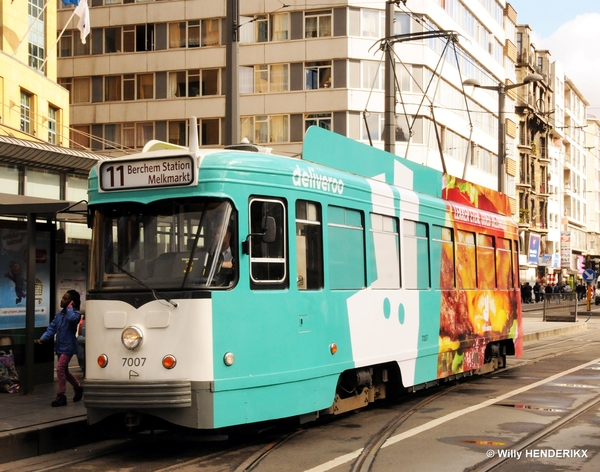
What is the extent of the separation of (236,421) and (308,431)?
1856mm

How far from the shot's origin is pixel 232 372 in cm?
895

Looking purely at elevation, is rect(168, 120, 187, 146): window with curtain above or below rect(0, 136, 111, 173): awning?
above

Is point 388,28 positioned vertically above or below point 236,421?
above

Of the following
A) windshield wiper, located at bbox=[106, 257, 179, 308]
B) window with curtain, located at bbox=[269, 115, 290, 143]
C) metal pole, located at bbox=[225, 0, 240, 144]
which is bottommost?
windshield wiper, located at bbox=[106, 257, 179, 308]

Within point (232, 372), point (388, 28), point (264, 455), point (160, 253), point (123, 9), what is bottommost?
point (264, 455)

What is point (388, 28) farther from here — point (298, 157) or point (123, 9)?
point (123, 9)

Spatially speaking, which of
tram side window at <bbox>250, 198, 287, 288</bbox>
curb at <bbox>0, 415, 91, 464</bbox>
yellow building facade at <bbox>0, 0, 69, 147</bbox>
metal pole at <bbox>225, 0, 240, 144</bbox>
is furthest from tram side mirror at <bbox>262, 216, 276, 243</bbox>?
yellow building facade at <bbox>0, 0, 69, 147</bbox>

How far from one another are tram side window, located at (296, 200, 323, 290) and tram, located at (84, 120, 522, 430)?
0.02 m

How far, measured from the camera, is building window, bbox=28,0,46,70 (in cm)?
2859

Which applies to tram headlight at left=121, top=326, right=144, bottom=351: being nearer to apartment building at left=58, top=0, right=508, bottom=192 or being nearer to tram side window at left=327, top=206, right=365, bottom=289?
tram side window at left=327, top=206, right=365, bottom=289

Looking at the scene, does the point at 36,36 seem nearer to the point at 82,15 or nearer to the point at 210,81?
the point at 82,15

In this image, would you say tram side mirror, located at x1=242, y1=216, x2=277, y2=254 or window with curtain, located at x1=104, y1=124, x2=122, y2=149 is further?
window with curtain, located at x1=104, y1=124, x2=122, y2=149

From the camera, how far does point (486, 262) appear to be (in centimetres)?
1609

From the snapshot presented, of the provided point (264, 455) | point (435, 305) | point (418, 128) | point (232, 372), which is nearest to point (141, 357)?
point (232, 372)
